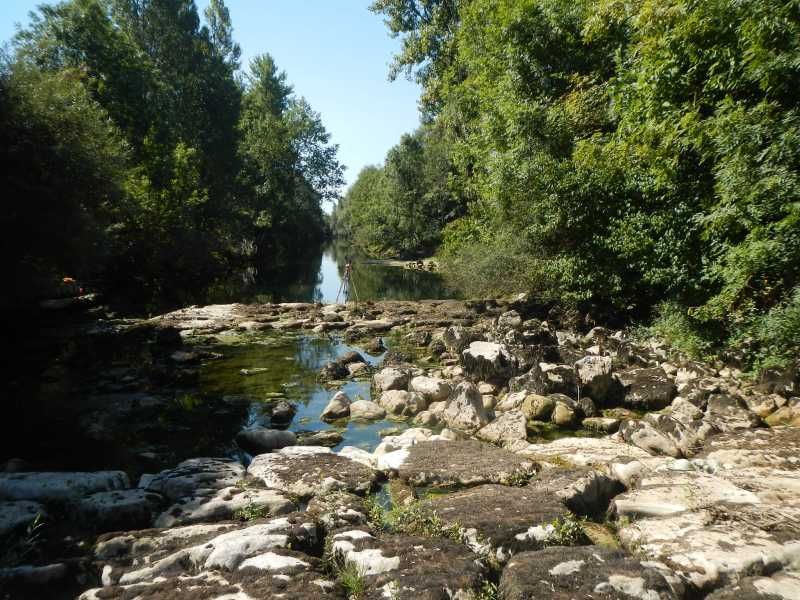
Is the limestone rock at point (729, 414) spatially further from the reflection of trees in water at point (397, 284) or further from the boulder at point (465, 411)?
the reflection of trees in water at point (397, 284)

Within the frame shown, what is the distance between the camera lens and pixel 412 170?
49.1 meters

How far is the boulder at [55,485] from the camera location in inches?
202

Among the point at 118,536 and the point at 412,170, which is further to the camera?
the point at 412,170

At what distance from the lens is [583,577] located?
132 inches

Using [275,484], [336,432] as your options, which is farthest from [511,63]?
[275,484]

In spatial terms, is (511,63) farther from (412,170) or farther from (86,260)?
(412,170)

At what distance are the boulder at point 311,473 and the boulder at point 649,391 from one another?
17.6ft

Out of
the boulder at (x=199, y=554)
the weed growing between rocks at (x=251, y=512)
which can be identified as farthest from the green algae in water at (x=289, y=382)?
the boulder at (x=199, y=554)

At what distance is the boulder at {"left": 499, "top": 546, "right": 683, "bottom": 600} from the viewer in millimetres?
3201

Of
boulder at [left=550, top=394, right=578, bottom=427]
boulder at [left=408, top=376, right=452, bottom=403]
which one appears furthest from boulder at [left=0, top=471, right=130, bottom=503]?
boulder at [left=550, top=394, right=578, bottom=427]

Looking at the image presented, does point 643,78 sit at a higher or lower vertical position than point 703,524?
higher

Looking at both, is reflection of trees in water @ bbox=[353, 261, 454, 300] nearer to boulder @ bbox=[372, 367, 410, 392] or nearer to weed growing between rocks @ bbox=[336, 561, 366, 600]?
boulder @ bbox=[372, 367, 410, 392]

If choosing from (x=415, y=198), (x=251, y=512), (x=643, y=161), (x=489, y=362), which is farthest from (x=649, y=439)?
(x=415, y=198)

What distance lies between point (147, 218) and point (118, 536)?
23551 millimetres
